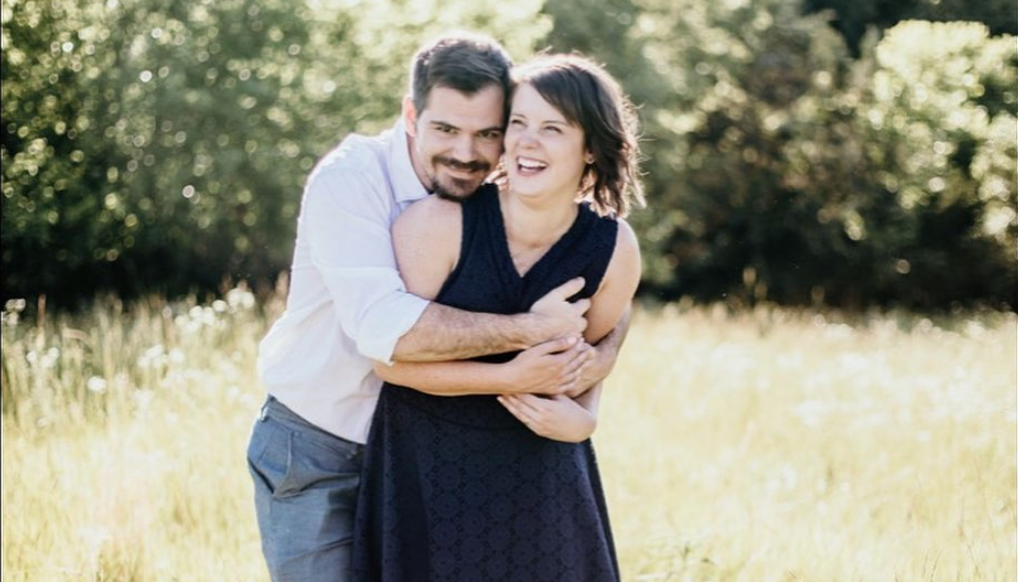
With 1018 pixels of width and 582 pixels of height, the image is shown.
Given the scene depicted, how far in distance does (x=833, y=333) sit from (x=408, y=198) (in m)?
9.25

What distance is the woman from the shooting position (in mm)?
2988

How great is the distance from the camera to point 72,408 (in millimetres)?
5191

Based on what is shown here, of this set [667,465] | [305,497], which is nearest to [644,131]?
[667,465]

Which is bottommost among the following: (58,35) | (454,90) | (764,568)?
(764,568)

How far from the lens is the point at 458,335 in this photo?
9.46ft

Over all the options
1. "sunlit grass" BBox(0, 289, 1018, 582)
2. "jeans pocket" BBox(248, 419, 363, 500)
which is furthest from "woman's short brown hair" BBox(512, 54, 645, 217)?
"sunlit grass" BBox(0, 289, 1018, 582)

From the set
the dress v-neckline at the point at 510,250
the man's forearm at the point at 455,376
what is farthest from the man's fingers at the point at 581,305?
the man's forearm at the point at 455,376

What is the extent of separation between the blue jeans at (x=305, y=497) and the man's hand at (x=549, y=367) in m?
0.65

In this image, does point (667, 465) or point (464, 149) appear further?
point (667, 465)

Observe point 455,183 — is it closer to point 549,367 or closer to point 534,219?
point 534,219

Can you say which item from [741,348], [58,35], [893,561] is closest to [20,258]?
[58,35]

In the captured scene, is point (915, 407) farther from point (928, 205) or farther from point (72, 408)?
point (928, 205)

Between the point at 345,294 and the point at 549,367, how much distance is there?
59 centimetres

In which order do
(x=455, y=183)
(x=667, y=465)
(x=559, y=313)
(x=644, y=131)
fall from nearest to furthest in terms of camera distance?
(x=559, y=313)
(x=455, y=183)
(x=667, y=465)
(x=644, y=131)
